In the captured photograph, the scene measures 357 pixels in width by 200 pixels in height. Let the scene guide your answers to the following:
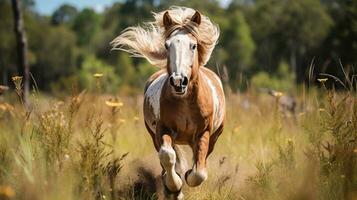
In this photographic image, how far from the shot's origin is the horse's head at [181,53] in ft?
13.6

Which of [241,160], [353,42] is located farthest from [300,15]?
[241,160]

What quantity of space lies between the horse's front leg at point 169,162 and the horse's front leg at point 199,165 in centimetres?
11

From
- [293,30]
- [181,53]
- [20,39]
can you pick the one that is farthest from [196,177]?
[293,30]

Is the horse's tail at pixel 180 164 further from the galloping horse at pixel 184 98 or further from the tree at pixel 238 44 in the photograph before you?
the tree at pixel 238 44

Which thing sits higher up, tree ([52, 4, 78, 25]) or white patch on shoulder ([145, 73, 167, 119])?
white patch on shoulder ([145, 73, 167, 119])

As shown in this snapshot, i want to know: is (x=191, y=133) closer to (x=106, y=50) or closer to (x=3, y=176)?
(x=3, y=176)

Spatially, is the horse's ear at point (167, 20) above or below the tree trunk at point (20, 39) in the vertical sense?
above

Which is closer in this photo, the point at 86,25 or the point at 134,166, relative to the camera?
the point at 134,166

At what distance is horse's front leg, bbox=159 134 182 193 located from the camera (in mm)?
4438

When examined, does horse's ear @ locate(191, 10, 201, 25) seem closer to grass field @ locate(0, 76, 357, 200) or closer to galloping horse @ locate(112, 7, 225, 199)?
galloping horse @ locate(112, 7, 225, 199)

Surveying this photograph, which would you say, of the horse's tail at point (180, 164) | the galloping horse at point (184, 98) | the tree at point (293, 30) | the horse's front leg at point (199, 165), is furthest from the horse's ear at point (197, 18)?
the tree at point (293, 30)

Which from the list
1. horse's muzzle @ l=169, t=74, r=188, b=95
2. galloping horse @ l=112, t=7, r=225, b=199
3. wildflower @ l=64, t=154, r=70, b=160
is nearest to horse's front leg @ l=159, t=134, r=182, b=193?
galloping horse @ l=112, t=7, r=225, b=199

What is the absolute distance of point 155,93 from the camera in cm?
527

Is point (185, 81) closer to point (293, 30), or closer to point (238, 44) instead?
point (293, 30)
